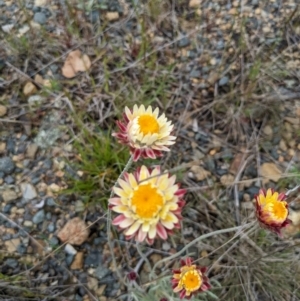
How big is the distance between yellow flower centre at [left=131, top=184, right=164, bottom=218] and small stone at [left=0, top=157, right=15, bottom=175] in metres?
0.98

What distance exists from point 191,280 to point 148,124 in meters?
0.53

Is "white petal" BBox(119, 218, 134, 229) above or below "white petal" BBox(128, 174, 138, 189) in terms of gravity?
below

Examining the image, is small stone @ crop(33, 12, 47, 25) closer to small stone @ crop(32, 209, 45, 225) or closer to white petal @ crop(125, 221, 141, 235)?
small stone @ crop(32, 209, 45, 225)

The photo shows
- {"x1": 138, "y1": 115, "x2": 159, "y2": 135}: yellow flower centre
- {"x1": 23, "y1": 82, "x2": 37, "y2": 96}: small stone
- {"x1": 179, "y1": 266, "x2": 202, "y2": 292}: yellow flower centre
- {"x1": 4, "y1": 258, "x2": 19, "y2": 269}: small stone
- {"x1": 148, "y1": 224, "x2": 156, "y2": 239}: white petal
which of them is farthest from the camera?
{"x1": 23, "y1": 82, "x2": 37, "y2": 96}: small stone

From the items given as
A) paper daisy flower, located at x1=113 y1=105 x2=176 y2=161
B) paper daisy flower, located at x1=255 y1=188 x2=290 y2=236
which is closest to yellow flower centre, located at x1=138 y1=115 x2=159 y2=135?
paper daisy flower, located at x1=113 y1=105 x2=176 y2=161

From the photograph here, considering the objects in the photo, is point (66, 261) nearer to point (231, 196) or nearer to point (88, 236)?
point (88, 236)

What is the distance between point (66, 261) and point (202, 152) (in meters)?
0.78

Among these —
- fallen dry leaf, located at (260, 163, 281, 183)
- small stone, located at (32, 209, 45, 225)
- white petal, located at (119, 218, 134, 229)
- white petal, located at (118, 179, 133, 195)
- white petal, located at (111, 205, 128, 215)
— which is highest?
white petal, located at (118, 179, 133, 195)

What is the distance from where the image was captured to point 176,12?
261cm

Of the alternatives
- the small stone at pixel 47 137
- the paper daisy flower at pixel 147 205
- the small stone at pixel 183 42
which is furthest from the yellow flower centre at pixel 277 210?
the small stone at pixel 183 42

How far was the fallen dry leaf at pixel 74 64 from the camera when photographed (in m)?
2.45

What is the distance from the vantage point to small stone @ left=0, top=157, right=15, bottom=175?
2.20 metres

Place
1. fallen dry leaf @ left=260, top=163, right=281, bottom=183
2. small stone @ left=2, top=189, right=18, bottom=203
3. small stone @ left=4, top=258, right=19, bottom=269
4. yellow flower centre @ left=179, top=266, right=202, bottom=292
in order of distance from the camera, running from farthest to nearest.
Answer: fallen dry leaf @ left=260, top=163, right=281, bottom=183, small stone @ left=2, top=189, right=18, bottom=203, small stone @ left=4, top=258, right=19, bottom=269, yellow flower centre @ left=179, top=266, right=202, bottom=292

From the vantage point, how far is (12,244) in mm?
2070
